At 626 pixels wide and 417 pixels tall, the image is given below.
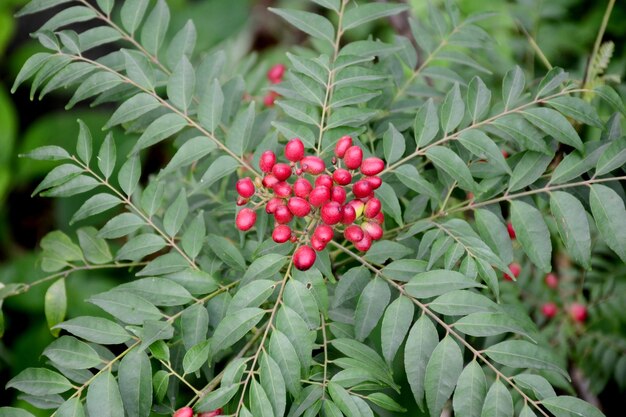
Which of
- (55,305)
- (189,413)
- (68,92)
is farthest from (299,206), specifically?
(68,92)

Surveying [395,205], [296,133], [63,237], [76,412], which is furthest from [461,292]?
[63,237]

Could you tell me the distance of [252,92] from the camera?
174 cm

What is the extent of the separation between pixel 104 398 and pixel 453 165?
0.65 m

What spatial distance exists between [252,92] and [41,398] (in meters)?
0.95

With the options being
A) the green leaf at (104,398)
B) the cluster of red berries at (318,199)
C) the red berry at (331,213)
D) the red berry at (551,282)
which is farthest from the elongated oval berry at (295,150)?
the red berry at (551,282)

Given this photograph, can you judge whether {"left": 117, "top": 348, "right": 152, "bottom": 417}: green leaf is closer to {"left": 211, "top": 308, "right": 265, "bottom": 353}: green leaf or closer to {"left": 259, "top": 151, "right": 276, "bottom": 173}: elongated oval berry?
{"left": 211, "top": 308, "right": 265, "bottom": 353}: green leaf

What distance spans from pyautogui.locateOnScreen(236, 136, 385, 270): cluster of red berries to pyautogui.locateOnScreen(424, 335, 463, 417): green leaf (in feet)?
0.65

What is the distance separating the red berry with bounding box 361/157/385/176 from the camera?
3.37 feet

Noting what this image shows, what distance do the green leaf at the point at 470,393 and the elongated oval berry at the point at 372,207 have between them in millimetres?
267

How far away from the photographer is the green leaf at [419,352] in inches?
37.1

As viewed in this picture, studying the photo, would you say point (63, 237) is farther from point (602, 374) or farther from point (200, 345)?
point (602, 374)

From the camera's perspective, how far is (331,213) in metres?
0.99

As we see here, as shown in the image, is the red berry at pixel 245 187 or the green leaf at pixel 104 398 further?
the red berry at pixel 245 187

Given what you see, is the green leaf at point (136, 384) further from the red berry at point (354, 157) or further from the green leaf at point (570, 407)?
the green leaf at point (570, 407)
